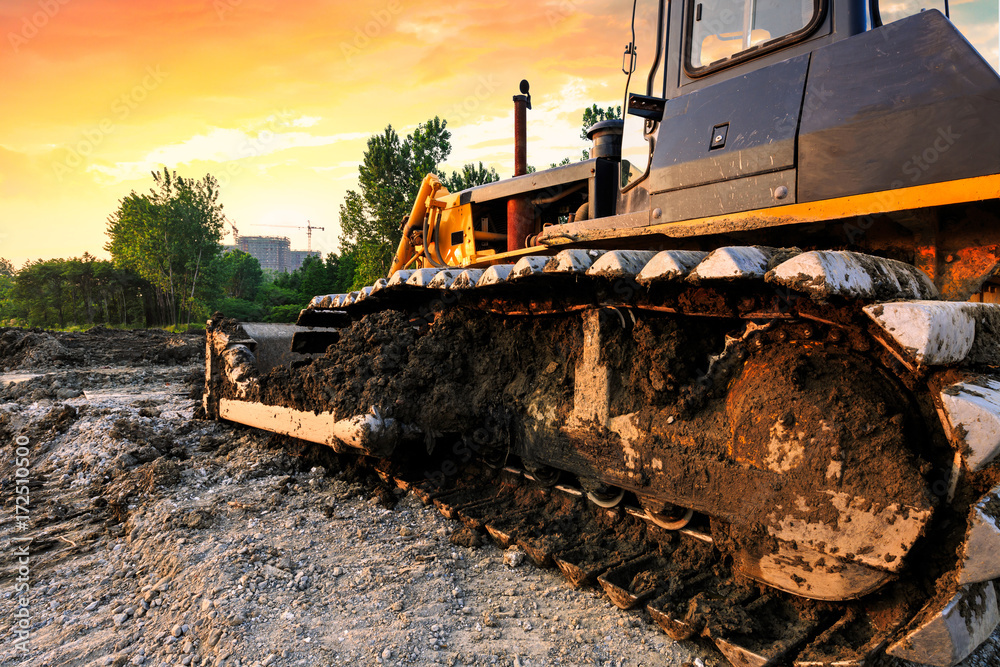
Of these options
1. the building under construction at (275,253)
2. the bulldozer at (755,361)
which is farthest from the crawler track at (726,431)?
the building under construction at (275,253)

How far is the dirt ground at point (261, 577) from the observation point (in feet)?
6.25

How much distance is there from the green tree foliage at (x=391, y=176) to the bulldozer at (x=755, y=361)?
2194cm

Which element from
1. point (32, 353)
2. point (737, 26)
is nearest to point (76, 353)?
point (32, 353)

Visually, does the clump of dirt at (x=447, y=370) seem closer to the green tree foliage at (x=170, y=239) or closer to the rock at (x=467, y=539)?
the rock at (x=467, y=539)

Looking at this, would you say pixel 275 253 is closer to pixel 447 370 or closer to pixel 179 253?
pixel 179 253

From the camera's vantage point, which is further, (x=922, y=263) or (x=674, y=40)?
(x=674, y=40)

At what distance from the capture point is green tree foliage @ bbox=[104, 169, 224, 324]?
27.4 meters

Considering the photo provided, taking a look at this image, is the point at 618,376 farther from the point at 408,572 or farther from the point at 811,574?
the point at 408,572

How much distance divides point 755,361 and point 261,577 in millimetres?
2111

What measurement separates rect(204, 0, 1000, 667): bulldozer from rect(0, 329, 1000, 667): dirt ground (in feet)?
0.70

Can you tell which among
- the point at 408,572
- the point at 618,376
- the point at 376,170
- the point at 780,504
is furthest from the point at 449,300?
the point at 376,170

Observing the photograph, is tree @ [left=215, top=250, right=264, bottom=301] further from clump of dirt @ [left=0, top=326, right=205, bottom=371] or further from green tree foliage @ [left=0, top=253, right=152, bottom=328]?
clump of dirt @ [left=0, top=326, right=205, bottom=371]

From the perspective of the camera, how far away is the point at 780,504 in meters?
1.85

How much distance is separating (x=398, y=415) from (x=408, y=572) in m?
0.81
